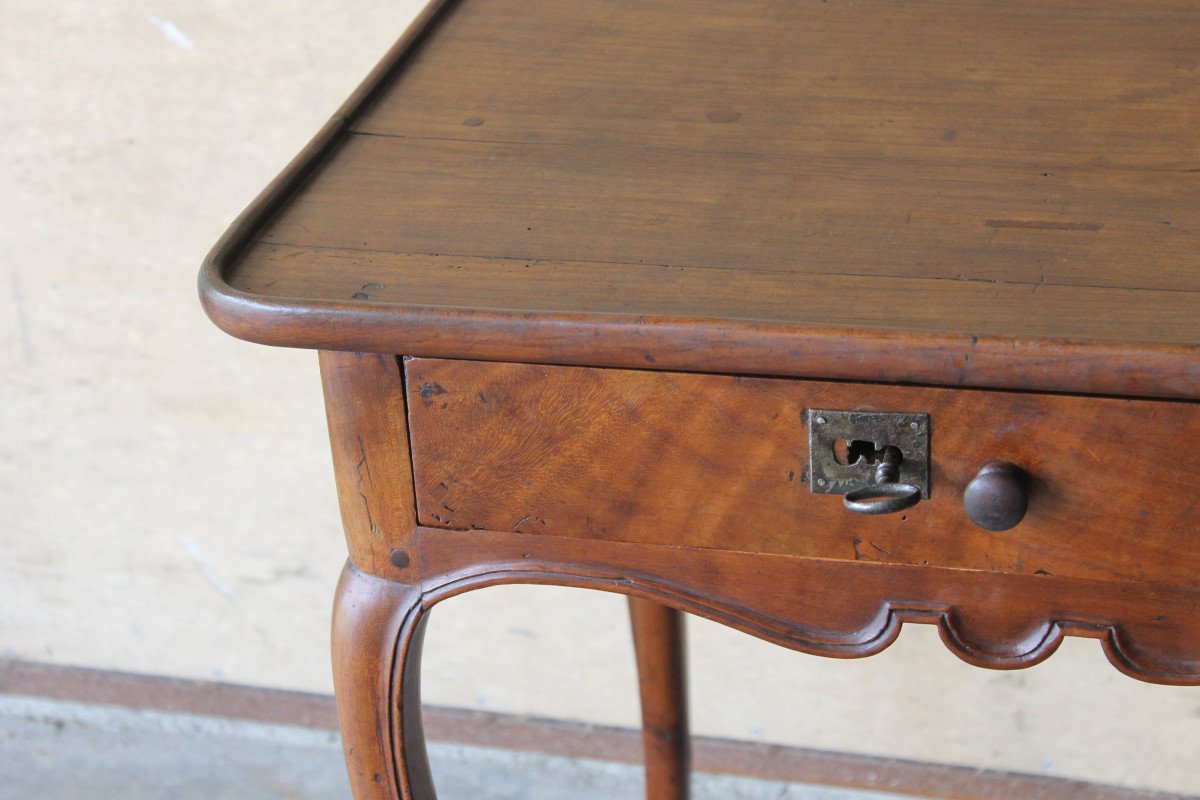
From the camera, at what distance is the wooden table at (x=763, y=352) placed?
499 mm

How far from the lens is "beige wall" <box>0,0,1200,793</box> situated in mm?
1069

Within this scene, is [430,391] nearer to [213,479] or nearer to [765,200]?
[765,200]

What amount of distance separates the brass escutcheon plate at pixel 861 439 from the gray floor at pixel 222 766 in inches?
33.9

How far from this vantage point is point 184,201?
1.11m

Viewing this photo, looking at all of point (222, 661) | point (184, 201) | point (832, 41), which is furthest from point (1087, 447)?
point (222, 661)

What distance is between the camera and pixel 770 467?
0.54m

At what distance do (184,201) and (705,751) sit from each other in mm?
732

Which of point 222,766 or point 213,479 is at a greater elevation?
point 213,479

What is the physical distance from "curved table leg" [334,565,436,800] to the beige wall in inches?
22.2

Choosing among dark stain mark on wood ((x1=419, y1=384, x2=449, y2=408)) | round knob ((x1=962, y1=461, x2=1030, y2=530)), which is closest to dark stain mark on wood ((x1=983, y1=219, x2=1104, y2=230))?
round knob ((x1=962, y1=461, x2=1030, y2=530))

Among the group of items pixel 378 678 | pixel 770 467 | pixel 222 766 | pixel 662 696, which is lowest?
pixel 222 766

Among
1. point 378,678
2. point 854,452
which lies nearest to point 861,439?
point 854,452

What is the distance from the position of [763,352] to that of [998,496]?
11cm

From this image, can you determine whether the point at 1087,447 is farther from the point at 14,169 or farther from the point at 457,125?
the point at 14,169
